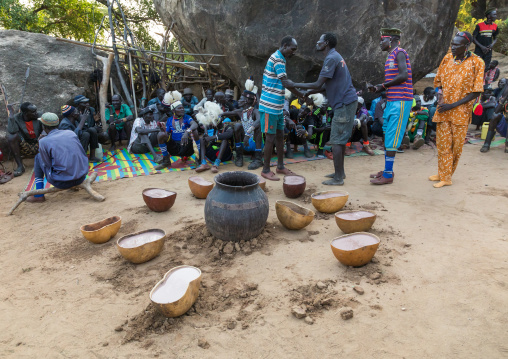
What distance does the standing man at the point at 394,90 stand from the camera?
4.46m

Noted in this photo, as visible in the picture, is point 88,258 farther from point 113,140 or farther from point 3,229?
point 113,140

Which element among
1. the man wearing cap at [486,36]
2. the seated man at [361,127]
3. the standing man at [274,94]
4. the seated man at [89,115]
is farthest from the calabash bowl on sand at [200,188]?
the man wearing cap at [486,36]

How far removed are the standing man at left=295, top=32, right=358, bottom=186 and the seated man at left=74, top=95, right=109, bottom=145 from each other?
424 cm

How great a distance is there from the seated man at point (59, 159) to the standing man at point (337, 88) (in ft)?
10.2

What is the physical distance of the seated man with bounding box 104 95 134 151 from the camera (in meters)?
6.98

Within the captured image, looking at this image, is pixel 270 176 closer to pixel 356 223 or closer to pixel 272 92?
pixel 272 92

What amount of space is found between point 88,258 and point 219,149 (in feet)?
11.0

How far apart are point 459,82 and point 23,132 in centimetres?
686

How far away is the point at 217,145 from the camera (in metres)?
6.10

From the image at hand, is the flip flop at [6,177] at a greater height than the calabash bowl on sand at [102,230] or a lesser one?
lesser

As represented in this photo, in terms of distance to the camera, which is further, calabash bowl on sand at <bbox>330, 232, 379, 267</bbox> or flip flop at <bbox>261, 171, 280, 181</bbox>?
flip flop at <bbox>261, 171, 280, 181</bbox>

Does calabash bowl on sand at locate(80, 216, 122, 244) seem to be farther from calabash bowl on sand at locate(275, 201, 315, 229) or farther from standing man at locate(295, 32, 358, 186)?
standing man at locate(295, 32, 358, 186)

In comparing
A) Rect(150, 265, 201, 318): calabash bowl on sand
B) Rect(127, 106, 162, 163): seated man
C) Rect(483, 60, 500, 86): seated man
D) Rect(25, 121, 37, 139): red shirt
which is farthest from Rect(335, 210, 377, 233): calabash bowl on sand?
Rect(483, 60, 500, 86): seated man

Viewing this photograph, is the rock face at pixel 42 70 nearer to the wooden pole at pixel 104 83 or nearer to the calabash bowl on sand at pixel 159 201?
the wooden pole at pixel 104 83
